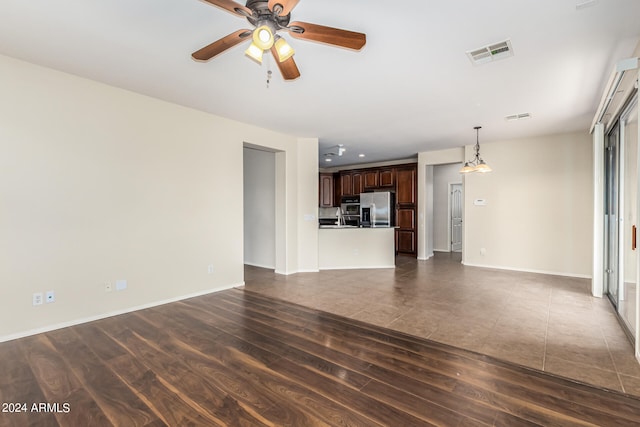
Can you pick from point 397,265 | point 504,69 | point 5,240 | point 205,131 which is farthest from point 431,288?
point 5,240

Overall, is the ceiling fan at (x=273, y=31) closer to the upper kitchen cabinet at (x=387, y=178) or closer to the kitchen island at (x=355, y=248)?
the kitchen island at (x=355, y=248)

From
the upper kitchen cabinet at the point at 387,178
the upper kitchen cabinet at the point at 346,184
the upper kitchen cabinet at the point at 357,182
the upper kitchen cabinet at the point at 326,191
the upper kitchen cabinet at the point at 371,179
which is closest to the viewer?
the upper kitchen cabinet at the point at 387,178

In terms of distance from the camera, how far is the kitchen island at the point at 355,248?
6.32 m

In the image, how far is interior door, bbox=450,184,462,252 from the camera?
896 cm

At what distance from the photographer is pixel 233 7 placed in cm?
171

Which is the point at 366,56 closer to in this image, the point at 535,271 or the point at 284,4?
the point at 284,4

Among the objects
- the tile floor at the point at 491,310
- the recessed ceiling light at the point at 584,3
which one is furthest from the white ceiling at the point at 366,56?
the tile floor at the point at 491,310

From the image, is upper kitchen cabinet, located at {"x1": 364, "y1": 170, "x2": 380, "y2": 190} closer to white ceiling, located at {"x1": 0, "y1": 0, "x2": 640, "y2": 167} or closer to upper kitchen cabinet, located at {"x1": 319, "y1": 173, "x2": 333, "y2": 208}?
upper kitchen cabinet, located at {"x1": 319, "y1": 173, "x2": 333, "y2": 208}

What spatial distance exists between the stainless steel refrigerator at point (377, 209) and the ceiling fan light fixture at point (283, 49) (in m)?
6.30

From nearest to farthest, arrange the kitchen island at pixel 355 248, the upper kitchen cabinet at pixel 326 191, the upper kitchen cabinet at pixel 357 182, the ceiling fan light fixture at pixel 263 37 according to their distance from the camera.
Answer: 1. the ceiling fan light fixture at pixel 263 37
2. the kitchen island at pixel 355 248
3. the upper kitchen cabinet at pixel 357 182
4. the upper kitchen cabinet at pixel 326 191

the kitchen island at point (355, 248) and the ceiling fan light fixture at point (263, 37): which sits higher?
the ceiling fan light fixture at point (263, 37)

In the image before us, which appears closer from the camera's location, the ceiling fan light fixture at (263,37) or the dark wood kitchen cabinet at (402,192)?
the ceiling fan light fixture at (263,37)

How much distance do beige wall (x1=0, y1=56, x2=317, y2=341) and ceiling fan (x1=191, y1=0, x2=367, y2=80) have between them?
2102mm

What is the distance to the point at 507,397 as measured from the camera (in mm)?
1988
